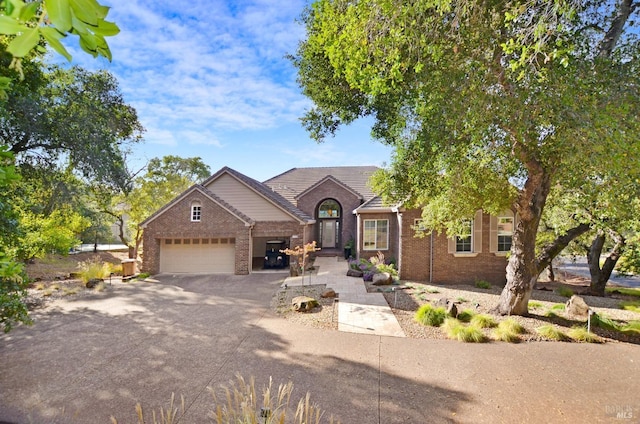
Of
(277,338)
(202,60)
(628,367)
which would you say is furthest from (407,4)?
(628,367)

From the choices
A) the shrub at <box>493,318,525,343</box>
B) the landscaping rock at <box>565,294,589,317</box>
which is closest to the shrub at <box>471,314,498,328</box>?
the shrub at <box>493,318,525,343</box>

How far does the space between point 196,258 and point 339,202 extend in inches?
436

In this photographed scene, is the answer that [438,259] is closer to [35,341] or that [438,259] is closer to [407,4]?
[407,4]

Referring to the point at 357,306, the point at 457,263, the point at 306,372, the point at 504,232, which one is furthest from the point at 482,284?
the point at 306,372

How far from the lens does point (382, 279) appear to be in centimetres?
1406

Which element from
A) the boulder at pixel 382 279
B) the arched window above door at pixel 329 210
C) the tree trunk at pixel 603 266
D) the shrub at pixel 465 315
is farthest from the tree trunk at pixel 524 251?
the arched window above door at pixel 329 210

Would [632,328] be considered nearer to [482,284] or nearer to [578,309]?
[578,309]

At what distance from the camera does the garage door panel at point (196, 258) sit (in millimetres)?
17562

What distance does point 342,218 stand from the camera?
24.2 metres

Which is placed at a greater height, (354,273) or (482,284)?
(354,273)

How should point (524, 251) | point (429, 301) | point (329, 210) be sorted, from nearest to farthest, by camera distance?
point (524, 251)
point (429, 301)
point (329, 210)

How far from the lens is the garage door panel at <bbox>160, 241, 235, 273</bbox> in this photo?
17562 mm

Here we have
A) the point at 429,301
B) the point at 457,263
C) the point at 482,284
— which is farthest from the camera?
the point at 457,263

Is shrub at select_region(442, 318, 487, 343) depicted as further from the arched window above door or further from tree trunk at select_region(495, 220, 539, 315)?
the arched window above door
